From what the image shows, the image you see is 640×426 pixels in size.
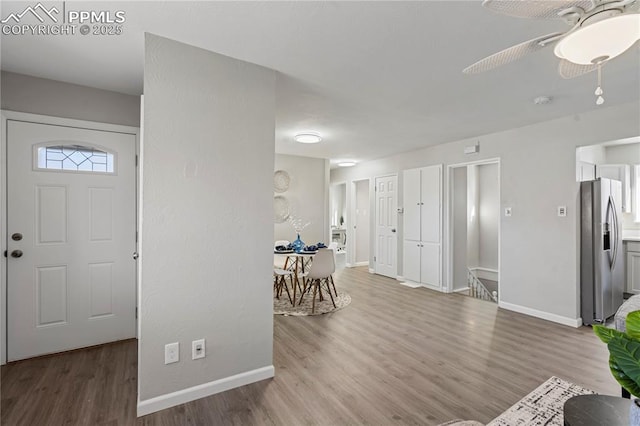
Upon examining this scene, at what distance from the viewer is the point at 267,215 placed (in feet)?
8.13

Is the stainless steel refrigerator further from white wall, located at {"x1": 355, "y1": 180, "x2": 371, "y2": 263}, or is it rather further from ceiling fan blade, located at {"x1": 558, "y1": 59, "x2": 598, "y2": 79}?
white wall, located at {"x1": 355, "y1": 180, "x2": 371, "y2": 263}

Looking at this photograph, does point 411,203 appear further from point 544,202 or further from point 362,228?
point 362,228

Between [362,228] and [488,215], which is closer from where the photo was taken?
[488,215]

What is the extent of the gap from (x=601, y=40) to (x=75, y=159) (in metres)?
3.84

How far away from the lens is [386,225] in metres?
6.68

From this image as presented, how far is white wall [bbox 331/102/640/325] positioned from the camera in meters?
3.57

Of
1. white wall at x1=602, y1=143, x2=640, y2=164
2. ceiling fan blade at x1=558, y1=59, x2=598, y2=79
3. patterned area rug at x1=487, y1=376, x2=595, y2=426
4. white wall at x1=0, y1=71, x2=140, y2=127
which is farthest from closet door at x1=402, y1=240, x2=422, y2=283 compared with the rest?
white wall at x1=0, y1=71, x2=140, y2=127

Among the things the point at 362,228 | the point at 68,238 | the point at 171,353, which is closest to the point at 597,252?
the point at 171,353

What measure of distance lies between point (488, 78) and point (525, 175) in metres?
2.02

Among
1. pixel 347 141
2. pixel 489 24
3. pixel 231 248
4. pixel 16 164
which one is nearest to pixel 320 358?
pixel 231 248

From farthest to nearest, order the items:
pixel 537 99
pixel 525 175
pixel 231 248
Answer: pixel 525 175 < pixel 537 99 < pixel 231 248

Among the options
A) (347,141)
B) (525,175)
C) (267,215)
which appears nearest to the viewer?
(267,215)

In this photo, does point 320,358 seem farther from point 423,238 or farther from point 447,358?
point 423,238

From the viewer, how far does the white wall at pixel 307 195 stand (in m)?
6.36
